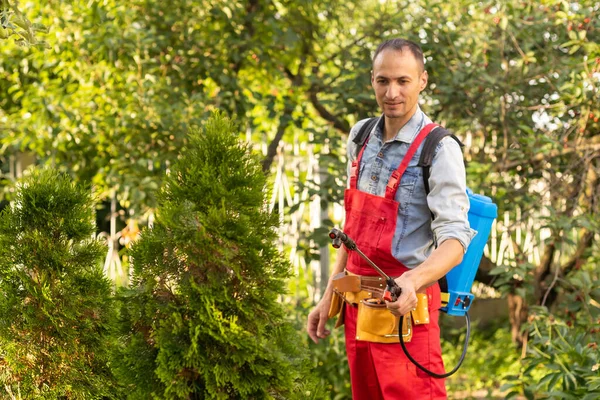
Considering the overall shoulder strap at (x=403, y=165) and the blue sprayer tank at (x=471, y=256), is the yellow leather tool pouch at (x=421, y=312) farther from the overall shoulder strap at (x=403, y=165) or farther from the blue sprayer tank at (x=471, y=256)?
the overall shoulder strap at (x=403, y=165)

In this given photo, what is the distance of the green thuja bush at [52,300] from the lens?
9.10 ft

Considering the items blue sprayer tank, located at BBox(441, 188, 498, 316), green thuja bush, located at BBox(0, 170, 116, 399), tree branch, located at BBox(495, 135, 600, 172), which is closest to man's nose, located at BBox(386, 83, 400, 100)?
blue sprayer tank, located at BBox(441, 188, 498, 316)

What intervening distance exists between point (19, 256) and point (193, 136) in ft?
2.70

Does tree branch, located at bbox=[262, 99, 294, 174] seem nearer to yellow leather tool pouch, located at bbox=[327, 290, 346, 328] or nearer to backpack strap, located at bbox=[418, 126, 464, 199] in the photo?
yellow leather tool pouch, located at bbox=[327, 290, 346, 328]

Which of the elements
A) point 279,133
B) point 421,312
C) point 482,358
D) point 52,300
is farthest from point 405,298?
point 482,358

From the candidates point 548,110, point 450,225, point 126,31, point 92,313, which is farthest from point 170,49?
point 450,225

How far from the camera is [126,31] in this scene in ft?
17.9

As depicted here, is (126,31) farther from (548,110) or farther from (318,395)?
(318,395)

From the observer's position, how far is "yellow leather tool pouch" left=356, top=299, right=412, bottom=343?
2.70m

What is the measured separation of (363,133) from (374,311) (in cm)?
64

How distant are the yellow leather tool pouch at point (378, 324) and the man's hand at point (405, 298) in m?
0.26

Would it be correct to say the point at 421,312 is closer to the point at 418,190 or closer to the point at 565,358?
the point at 418,190

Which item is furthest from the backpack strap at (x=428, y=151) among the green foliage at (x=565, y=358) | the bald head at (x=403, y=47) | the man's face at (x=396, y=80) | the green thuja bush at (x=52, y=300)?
the green foliage at (x=565, y=358)

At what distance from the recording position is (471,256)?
286 cm
